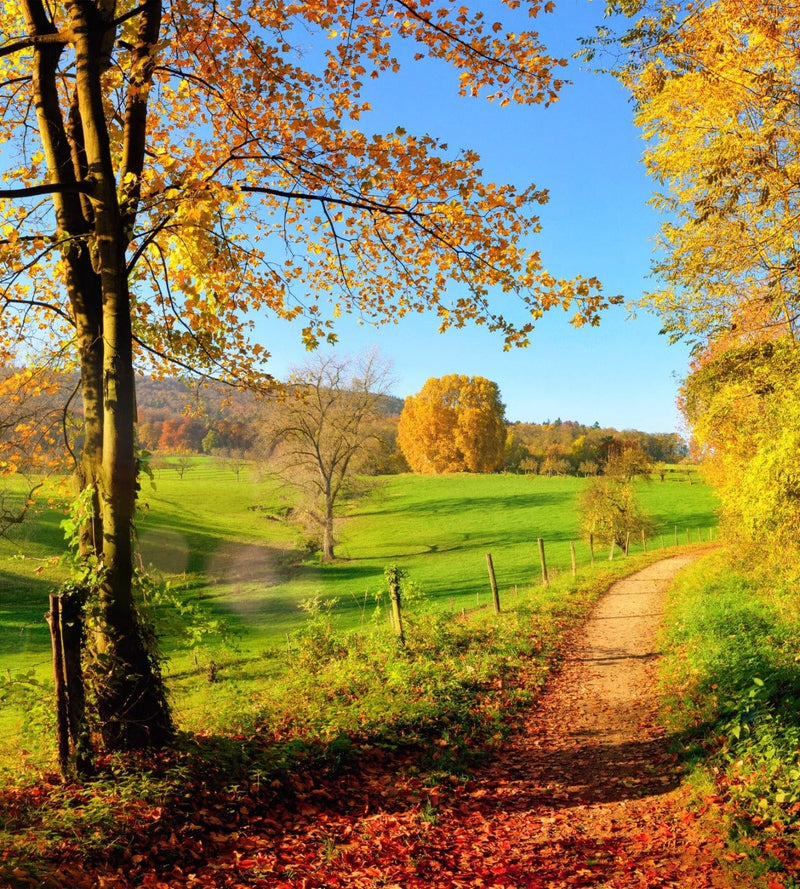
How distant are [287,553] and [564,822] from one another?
36163 millimetres

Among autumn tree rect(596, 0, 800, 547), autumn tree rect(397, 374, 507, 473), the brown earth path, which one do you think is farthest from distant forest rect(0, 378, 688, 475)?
autumn tree rect(596, 0, 800, 547)

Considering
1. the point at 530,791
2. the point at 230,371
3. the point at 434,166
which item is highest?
the point at 434,166

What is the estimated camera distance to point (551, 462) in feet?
274

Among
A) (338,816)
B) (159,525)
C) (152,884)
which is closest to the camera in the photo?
(152,884)

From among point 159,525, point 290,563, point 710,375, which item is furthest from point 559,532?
point 710,375

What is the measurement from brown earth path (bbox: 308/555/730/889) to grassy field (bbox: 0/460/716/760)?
3.26 metres

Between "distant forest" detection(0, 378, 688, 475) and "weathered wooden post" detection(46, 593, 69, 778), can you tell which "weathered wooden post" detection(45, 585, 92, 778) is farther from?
"distant forest" detection(0, 378, 688, 475)

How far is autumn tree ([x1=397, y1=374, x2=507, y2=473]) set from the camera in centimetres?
7119

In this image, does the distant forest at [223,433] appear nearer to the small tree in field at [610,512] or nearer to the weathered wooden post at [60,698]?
the weathered wooden post at [60,698]

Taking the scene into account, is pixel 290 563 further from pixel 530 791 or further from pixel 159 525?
pixel 530 791

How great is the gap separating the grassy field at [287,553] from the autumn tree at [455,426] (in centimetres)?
435

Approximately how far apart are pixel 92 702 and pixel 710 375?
13.9m

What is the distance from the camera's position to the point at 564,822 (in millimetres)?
5977

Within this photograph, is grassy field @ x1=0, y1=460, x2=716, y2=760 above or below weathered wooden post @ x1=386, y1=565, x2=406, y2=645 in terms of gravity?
below
